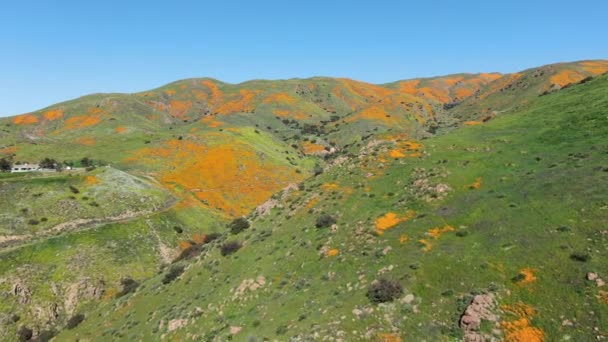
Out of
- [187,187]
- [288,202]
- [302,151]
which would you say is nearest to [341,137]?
[302,151]

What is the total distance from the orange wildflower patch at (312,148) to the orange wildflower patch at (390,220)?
116920mm

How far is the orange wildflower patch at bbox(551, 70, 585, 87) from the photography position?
17845cm

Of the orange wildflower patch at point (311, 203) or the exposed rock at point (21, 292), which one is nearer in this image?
the orange wildflower patch at point (311, 203)

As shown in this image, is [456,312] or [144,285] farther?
[144,285]

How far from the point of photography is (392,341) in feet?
87.0

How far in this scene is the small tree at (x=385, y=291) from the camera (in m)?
30.2

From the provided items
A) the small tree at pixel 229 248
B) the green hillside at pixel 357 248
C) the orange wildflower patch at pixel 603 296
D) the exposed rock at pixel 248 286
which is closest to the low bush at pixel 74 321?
the green hillside at pixel 357 248

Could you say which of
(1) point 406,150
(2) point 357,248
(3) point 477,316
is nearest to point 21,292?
(2) point 357,248

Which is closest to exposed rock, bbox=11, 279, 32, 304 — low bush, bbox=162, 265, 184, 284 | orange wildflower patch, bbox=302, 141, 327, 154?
low bush, bbox=162, 265, 184, 284

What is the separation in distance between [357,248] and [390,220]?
5867 millimetres

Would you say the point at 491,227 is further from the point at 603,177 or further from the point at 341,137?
the point at 341,137

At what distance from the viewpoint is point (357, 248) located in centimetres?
3919

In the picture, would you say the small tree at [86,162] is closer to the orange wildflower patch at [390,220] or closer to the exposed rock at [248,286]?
the exposed rock at [248,286]

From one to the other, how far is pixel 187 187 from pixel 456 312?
8867 cm
